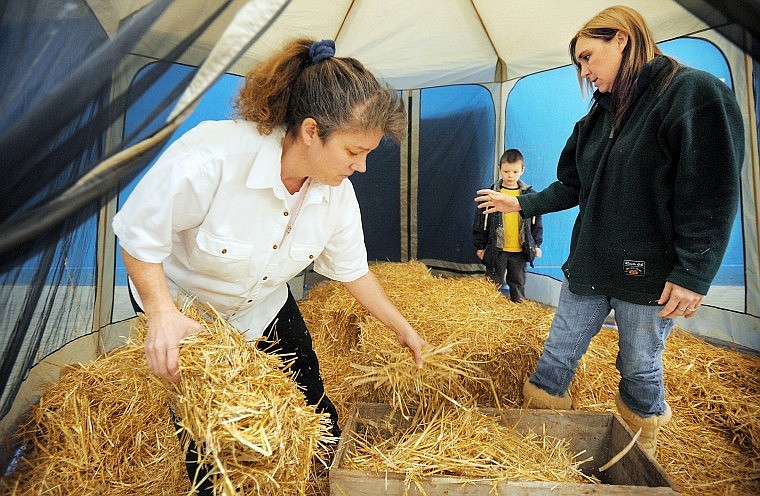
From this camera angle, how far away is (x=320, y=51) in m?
1.55

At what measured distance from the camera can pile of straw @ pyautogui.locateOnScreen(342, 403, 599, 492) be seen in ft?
5.45

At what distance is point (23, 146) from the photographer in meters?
1.09

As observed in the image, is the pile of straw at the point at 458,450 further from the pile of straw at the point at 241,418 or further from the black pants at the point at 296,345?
the pile of straw at the point at 241,418

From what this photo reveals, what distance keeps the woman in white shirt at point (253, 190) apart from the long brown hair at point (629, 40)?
2.82ft

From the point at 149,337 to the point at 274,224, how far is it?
0.54 meters

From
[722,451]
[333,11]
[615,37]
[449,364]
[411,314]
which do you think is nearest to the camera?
[615,37]

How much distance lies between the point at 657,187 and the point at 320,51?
1.25m

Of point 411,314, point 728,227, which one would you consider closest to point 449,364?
point 411,314

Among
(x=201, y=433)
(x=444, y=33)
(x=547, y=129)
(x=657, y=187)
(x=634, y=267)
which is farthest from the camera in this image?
(x=444, y=33)

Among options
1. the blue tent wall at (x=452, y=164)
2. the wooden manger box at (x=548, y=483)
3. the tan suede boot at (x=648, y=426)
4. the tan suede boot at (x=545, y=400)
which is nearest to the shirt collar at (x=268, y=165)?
the wooden manger box at (x=548, y=483)

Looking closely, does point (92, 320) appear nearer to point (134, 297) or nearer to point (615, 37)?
point (134, 297)

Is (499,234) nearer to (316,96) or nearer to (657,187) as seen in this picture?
(657,187)

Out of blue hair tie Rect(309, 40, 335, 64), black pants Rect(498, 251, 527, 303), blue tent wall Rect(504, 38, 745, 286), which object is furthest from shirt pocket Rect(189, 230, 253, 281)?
blue tent wall Rect(504, 38, 745, 286)

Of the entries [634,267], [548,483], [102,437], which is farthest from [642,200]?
[102,437]
